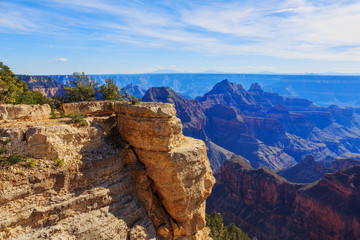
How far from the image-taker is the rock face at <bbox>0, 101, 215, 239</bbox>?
36.4ft

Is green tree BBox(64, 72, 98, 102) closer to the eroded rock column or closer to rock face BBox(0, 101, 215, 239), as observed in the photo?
rock face BBox(0, 101, 215, 239)

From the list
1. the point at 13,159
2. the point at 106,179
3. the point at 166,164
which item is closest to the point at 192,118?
the point at 166,164

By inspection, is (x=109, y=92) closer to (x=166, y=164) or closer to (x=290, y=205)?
(x=166, y=164)

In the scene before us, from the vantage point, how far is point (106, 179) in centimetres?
1403

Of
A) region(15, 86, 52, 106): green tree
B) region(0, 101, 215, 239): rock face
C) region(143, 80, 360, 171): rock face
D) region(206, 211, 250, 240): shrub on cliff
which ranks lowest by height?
region(143, 80, 360, 171): rock face

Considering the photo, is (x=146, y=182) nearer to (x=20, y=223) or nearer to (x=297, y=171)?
(x=20, y=223)

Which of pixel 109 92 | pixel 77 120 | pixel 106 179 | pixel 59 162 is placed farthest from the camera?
pixel 109 92

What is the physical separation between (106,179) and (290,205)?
60.2 meters

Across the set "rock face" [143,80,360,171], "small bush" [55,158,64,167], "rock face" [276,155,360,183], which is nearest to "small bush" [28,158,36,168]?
"small bush" [55,158,64,167]

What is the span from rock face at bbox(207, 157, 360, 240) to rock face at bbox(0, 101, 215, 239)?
156ft

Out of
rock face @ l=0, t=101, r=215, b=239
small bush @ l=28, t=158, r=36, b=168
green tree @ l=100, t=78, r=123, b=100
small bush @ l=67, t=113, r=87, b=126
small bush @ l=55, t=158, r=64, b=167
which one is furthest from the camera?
green tree @ l=100, t=78, r=123, b=100

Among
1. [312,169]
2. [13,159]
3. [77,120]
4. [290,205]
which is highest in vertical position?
[77,120]

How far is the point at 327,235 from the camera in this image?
48.7m

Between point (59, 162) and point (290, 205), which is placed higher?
point (59, 162)
